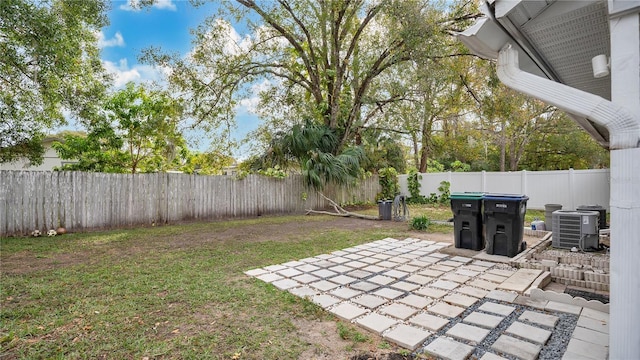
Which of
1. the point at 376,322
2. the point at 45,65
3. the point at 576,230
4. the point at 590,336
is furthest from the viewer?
the point at 45,65

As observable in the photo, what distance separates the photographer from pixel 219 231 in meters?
6.25

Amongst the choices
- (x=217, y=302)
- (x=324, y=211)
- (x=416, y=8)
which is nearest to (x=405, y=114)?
(x=416, y=8)

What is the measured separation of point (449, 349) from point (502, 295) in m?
1.24

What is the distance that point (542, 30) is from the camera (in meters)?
2.11

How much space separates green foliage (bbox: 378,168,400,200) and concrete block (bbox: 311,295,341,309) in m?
9.70

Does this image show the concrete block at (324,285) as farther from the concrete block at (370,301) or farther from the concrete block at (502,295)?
the concrete block at (502,295)

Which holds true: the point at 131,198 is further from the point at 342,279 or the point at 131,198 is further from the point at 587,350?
the point at 587,350

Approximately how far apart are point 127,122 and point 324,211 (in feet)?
19.9

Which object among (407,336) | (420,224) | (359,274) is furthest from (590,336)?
(420,224)

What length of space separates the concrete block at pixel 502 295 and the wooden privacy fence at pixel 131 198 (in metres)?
6.92

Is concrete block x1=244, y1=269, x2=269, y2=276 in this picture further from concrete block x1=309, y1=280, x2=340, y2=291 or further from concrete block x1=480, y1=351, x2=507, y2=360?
concrete block x1=480, y1=351, x2=507, y2=360

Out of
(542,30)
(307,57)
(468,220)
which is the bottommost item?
(468,220)

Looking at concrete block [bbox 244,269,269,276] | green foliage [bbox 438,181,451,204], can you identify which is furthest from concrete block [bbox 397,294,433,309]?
green foliage [bbox 438,181,451,204]

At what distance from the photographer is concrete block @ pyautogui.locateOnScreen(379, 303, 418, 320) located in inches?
91.6
